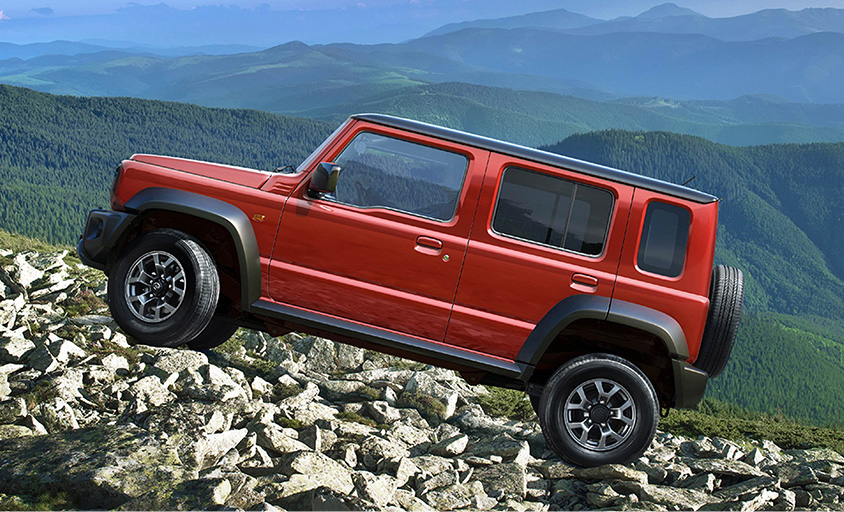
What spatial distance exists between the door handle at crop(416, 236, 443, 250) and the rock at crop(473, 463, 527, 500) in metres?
2.10

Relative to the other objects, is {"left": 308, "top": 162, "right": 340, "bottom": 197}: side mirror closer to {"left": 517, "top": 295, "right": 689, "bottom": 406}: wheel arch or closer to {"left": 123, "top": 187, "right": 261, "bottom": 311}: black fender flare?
{"left": 123, "top": 187, "right": 261, "bottom": 311}: black fender flare

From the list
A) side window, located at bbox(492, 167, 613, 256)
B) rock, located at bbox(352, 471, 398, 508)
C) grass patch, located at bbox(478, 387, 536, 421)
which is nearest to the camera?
rock, located at bbox(352, 471, 398, 508)

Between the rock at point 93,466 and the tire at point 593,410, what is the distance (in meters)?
2.96

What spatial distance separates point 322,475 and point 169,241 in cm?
241

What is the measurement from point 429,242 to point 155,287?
2461mm

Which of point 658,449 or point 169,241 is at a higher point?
point 169,241

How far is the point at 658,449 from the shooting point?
7.82 meters

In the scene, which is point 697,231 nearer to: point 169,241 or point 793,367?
point 169,241

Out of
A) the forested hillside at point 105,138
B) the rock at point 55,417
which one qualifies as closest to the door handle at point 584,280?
the rock at point 55,417

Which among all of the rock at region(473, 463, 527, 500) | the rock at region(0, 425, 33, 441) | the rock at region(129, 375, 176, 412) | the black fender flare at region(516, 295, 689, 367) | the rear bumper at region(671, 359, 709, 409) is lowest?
the rock at region(0, 425, 33, 441)


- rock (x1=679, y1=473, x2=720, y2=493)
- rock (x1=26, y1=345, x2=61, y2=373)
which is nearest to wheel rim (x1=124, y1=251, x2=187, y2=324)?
rock (x1=26, y1=345, x2=61, y2=373)

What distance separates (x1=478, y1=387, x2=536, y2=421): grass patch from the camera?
30.5 ft

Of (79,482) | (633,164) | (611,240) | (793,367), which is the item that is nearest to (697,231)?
(611,240)

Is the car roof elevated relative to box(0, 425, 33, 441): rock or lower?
elevated
